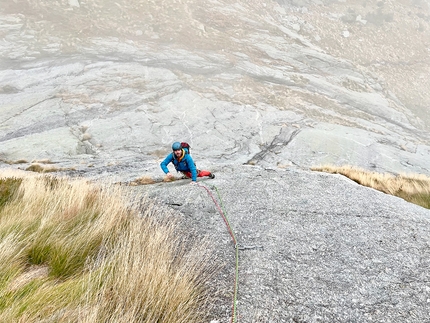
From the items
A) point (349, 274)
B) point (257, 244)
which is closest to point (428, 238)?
point (349, 274)

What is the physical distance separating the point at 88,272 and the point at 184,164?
20.8ft

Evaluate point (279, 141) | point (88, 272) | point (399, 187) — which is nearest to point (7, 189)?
point (88, 272)

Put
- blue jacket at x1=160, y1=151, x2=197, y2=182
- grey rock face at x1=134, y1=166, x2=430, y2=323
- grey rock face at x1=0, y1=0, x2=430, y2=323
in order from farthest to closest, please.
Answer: blue jacket at x1=160, y1=151, x2=197, y2=182 → grey rock face at x1=0, y1=0, x2=430, y2=323 → grey rock face at x1=134, y1=166, x2=430, y2=323

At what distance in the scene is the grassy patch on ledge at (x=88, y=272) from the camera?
8.34 ft

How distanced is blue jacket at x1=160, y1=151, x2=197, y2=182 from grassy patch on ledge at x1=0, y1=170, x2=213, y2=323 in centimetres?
398

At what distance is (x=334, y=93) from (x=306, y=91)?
4.10m

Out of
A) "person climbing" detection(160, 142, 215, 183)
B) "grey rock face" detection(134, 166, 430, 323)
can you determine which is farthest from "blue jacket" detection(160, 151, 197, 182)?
"grey rock face" detection(134, 166, 430, 323)

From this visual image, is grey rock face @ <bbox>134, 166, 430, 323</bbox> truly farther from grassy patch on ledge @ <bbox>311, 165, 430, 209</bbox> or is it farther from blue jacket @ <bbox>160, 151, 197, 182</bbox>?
grassy patch on ledge @ <bbox>311, 165, 430, 209</bbox>

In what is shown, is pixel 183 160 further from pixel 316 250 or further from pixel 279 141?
pixel 279 141

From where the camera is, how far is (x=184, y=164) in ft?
31.4

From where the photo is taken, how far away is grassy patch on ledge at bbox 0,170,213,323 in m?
2.54

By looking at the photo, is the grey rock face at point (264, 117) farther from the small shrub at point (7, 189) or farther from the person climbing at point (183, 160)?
the small shrub at point (7, 189)

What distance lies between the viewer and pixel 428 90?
1698 inches

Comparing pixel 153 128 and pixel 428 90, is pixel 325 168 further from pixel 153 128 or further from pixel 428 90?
pixel 428 90
